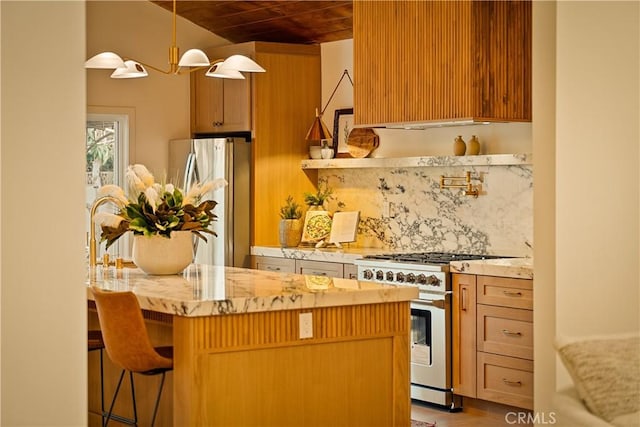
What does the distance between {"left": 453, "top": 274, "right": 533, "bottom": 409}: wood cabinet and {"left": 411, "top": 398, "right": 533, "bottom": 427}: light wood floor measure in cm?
13

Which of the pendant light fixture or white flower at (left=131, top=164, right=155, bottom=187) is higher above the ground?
the pendant light fixture

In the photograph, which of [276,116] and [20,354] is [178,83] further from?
[20,354]

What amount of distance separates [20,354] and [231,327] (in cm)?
142

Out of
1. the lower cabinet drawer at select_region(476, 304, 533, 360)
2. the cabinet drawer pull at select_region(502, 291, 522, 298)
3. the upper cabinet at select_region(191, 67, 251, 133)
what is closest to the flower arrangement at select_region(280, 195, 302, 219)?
the upper cabinet at select_region(191, 67, 251, 133)

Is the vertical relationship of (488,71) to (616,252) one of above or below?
above

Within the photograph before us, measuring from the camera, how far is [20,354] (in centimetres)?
262

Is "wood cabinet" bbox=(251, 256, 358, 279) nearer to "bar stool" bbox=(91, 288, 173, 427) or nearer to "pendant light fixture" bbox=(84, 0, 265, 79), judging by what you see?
"pendant light fixture" bbox=(84, 0, 265, 79)

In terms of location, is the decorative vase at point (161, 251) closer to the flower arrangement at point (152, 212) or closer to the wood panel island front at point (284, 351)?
the flower arrangement at point (152, 212)

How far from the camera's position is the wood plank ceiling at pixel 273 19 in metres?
7.42

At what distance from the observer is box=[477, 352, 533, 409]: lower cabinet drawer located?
570cm

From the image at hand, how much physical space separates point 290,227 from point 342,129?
35.0 inches

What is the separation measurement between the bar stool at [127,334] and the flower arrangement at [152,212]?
2.83 feet

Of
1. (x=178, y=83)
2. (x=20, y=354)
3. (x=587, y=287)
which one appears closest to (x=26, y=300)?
(x=20, y=354)

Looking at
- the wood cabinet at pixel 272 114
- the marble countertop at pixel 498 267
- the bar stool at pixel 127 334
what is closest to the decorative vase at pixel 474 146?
the marble countertop at pixel 498 267
